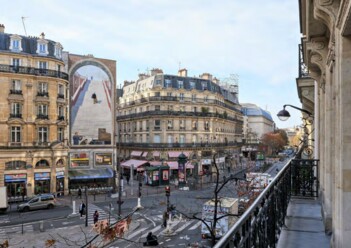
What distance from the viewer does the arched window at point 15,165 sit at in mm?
30847

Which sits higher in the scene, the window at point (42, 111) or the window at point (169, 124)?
the window at point (42, 111)

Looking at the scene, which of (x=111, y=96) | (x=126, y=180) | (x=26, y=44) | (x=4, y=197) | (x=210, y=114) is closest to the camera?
(x=4, y=197)

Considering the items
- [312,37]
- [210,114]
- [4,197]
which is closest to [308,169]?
[312,37]

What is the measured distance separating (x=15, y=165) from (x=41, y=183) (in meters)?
2.99

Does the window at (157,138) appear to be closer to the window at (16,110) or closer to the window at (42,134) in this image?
the window at (42,134)

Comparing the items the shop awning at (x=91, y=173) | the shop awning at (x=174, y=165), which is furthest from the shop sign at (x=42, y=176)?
the shop awning at (x=174, y=165)

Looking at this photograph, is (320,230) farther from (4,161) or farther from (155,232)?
(4,161)

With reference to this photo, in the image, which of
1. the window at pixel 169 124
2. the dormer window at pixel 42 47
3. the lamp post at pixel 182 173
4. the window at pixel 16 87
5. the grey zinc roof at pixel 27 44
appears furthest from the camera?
the window at pixel 169 124

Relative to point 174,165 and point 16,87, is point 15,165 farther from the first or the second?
point 174,165

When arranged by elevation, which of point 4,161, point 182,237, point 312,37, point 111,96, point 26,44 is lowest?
point 182,237

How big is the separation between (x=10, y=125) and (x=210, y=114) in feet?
99.1

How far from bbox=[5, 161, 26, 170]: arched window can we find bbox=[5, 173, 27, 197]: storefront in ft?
2.10

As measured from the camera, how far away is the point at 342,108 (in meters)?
3.79

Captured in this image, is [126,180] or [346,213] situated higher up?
[346,213]
